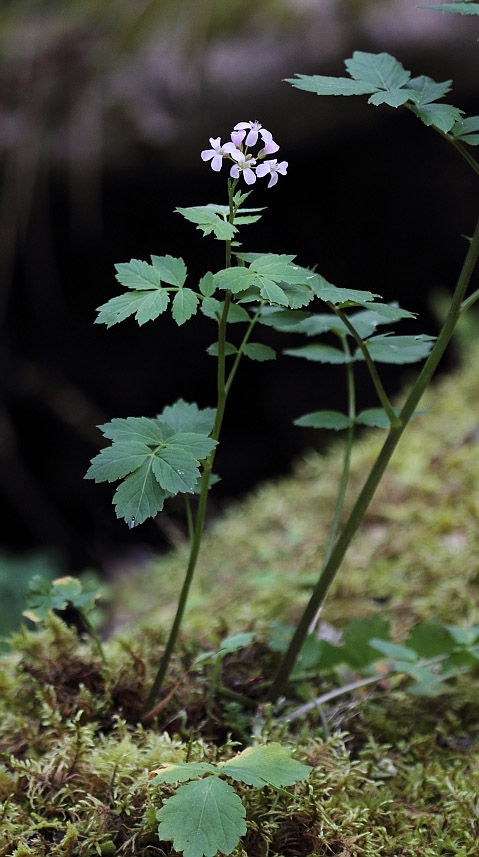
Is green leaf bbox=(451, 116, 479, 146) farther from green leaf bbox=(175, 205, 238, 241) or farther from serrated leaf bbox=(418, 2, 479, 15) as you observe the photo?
green leaf bbox=(175, 205, 238, 241)

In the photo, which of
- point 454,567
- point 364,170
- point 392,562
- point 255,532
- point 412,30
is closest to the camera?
point 454,567

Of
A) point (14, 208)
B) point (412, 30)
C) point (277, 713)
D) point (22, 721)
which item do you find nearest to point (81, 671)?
point (22, 721)

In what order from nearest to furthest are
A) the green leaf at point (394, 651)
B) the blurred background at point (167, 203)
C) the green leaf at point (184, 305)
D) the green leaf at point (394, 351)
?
1. the green leaf at point (184, 305)
2. the green leaf at point (394, 351)
3. the green leaf at point (394, 651)
4. the blurred background at point (167, 203)

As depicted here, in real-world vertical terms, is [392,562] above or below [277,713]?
below

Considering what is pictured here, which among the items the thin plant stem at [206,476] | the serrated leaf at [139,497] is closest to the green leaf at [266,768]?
the thin plant stem at [206,476]

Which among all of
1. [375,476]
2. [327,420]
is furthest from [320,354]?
[375,476]

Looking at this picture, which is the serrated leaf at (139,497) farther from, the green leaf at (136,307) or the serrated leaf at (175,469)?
the green leaf at (136,307)

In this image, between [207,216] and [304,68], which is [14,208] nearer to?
[304,68]
